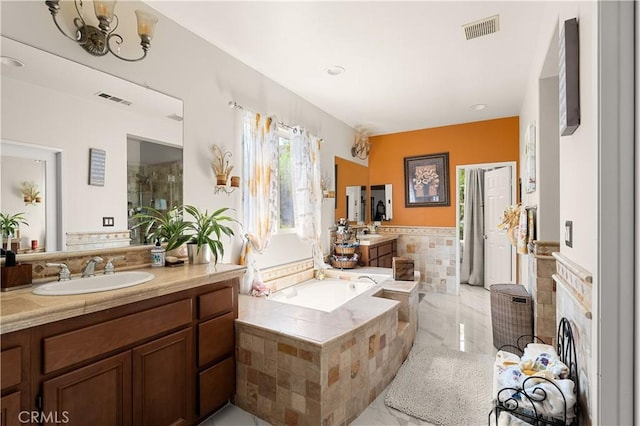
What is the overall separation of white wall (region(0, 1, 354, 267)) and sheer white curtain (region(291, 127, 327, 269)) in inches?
10.5

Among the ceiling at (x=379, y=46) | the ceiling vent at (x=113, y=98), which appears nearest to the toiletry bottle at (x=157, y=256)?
the ceiling vent at (x=113, y=98)

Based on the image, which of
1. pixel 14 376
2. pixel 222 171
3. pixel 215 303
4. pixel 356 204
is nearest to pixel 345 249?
pixel 356 204

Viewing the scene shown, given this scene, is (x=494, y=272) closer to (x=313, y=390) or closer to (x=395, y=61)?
(x=395, y=61)

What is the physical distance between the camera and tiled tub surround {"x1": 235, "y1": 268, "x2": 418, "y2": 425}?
1.70 metres

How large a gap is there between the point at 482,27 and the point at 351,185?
2.87 meters

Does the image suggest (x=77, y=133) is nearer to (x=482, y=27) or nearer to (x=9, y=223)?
(x=9, y=223)

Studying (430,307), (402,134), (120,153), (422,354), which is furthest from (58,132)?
(402,134)

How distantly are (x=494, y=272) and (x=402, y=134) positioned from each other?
2.68 meters

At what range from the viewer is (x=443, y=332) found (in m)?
3.31

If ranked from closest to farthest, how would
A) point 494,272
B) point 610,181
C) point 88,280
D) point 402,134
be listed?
point 610,181 < point 88,280 < point 494,272 < point 402,134

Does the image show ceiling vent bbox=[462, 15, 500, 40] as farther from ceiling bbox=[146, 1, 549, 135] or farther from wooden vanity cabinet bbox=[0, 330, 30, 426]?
wooden vanity cabinet bbox=[0, 330, 30, 426]

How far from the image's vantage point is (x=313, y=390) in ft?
5.49

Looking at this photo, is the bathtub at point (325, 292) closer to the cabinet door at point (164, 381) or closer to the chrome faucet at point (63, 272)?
the cabinet door at point (164, 381)
